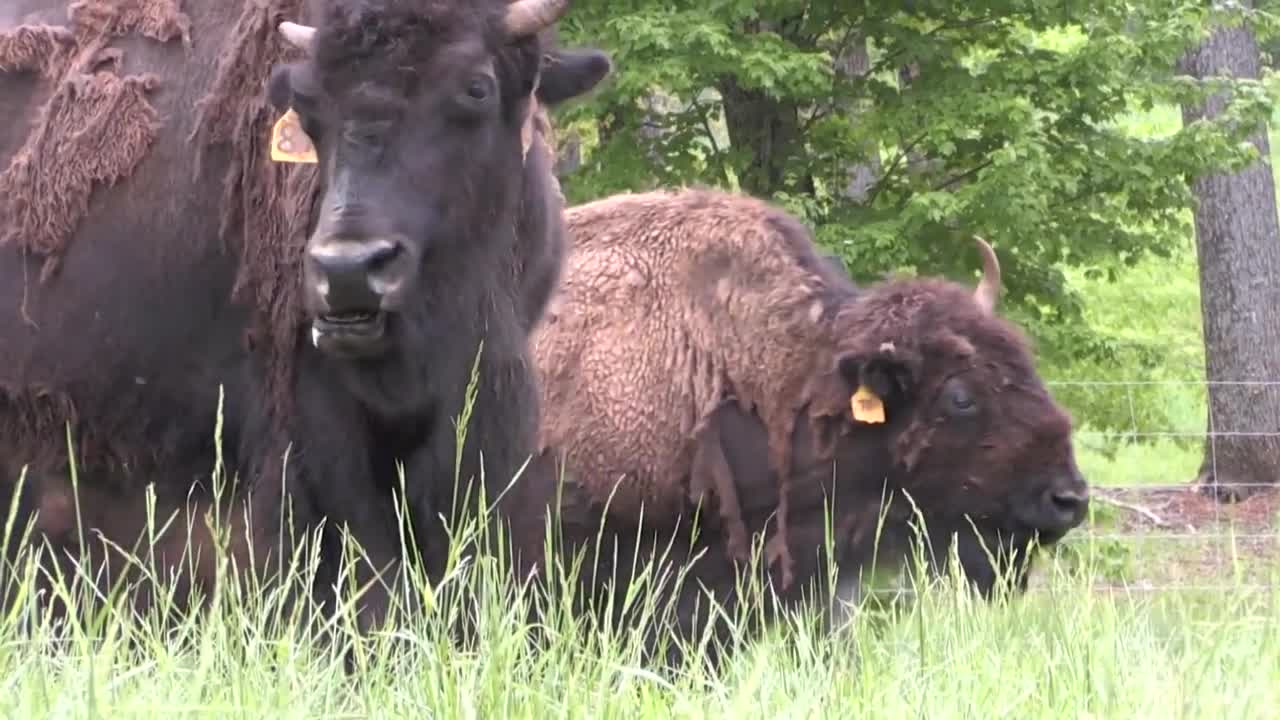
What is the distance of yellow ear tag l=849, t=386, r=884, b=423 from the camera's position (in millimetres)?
8758

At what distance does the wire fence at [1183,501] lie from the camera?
10289mm

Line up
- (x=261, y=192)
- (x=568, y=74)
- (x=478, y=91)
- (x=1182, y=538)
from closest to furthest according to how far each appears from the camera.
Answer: (x=478, y=91) → (x=261, y=192) → (x=568, y=74) → (x=1182, y=538)

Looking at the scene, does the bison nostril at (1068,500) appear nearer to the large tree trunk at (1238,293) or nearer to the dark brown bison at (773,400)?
the dark brown bison at (773,400)

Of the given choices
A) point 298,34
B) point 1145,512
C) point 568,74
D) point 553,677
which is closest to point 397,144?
point 298,34

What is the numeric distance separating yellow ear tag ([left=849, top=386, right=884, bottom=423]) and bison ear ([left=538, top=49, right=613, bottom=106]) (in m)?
2.96

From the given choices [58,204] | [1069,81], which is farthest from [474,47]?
[1069,81]

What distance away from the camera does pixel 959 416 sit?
8758 millimetres

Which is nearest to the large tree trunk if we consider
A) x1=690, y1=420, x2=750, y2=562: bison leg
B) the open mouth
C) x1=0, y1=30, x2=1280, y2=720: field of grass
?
x1=690, y1=420, x2=750, y2=562: bison leg

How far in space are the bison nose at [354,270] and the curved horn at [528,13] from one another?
0.89 m

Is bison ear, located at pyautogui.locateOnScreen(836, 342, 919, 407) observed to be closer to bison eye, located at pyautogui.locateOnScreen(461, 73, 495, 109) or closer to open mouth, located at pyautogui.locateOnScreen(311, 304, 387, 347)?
bison eye, located at pyautogui.locateOnScreen(461, 73, 495, 109)

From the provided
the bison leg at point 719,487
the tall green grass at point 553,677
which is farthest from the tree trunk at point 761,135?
the tall green grass at point 553,677

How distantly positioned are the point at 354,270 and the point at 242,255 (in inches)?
28.0

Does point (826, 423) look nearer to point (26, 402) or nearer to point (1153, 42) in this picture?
point (1153, 42)

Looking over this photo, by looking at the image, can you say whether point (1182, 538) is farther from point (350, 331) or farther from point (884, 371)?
point (350, 331)
